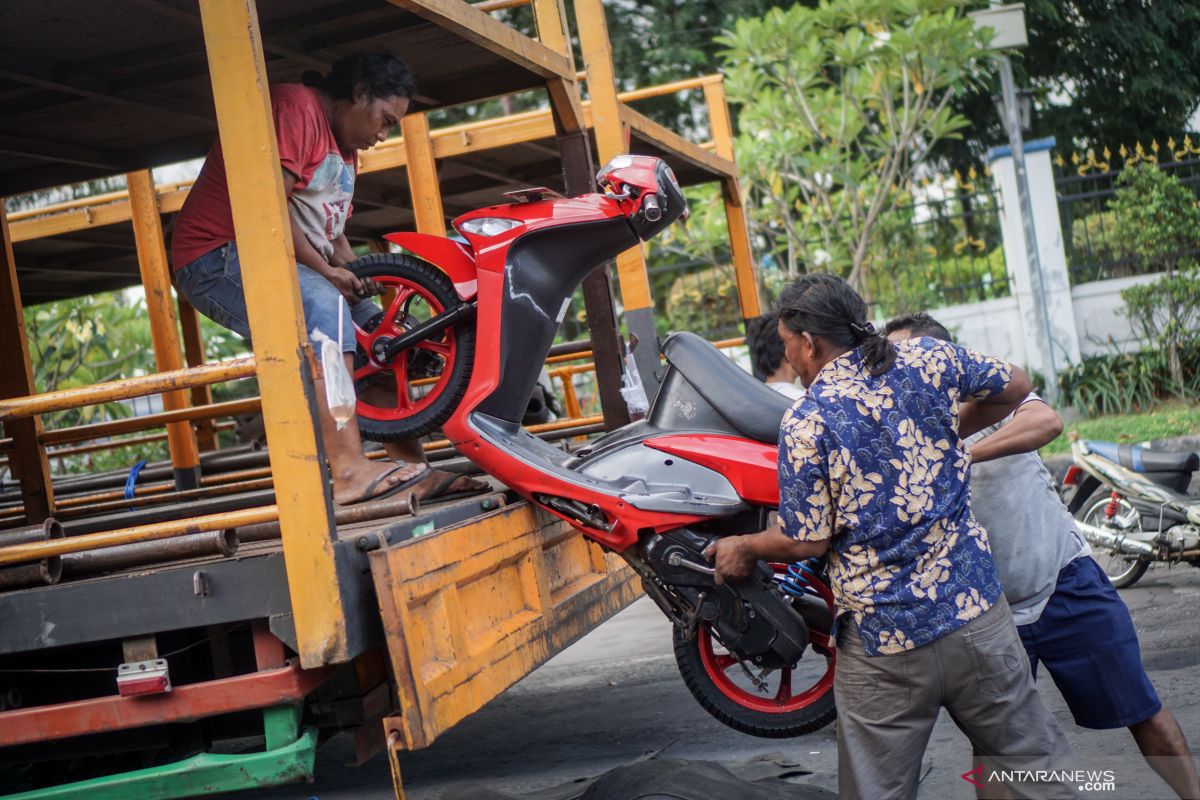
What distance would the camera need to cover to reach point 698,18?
53.4 feet

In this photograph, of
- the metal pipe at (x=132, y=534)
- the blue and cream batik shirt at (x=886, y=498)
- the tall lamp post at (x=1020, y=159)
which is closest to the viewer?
the blue and cream batik shirt at (x=886, y=498)

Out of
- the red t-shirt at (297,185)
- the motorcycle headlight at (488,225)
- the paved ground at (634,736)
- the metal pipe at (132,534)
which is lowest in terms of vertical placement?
the paved ground at (634,736)

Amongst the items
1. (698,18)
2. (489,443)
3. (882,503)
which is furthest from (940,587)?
(698,18)

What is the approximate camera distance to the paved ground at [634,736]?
13.5ft

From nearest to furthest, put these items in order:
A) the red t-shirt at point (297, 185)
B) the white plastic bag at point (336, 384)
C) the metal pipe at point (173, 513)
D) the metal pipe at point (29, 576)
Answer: the metal pipe at point (29, 576), the white plastic bag at point (336, 384), the red t-shirt at point (297, 185), the metal pipe at point (173, 513)

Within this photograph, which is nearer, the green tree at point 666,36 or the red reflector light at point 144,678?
the red reflector light at point 144,678

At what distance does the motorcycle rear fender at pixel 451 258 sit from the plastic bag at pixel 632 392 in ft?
2.96

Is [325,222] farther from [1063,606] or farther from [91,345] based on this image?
[91,345]

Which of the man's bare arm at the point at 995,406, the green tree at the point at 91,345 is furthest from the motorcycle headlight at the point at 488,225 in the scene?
the green tree at the point at 91,345

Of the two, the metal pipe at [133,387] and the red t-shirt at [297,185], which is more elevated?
the red t-shirt at [297,185]

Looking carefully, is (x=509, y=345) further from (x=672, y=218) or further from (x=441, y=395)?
(x=672, y=218)

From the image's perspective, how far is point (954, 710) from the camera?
8.86 ft

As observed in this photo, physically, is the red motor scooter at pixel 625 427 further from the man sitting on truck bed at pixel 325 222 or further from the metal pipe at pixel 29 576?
the metal pipe at pixel 29 576

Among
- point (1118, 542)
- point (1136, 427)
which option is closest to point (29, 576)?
point (1118, 542)
